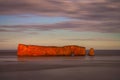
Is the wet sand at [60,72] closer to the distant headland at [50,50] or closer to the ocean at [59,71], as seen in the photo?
the ocean at [59,71]

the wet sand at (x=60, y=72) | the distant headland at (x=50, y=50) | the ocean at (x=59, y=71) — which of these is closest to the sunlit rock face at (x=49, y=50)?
the distant headland at (x=50, y=50)

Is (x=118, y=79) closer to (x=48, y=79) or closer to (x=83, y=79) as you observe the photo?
(x=83, y=79)

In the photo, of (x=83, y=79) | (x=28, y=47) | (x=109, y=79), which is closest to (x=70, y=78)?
(x=83, y=79)

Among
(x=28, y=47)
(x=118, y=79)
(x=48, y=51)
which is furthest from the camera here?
(x=48, y=51)

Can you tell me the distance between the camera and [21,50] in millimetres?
69438

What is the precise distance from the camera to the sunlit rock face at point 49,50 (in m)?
69.3

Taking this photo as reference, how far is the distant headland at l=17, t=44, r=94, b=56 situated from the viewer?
69.3m

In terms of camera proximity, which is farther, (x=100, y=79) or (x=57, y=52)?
(x=57, y=52)

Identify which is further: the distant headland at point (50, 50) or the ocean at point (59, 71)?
the distant headland at point (50, 50)

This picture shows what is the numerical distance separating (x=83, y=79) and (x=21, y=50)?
4977 centimetres

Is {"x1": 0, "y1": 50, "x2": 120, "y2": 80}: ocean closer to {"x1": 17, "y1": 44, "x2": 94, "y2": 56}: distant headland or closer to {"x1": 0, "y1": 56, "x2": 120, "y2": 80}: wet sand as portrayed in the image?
{"x1": 0, "y1": 56, "x2": 120, "y2": 80}: wet sand

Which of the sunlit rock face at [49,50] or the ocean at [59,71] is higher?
the sunlit rock face at [49,50]

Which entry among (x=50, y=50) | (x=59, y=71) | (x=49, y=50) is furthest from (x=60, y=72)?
(x=50, y=50)

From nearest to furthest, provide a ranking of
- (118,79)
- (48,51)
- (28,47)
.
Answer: (118,79) < (28,47) < (48,51)
